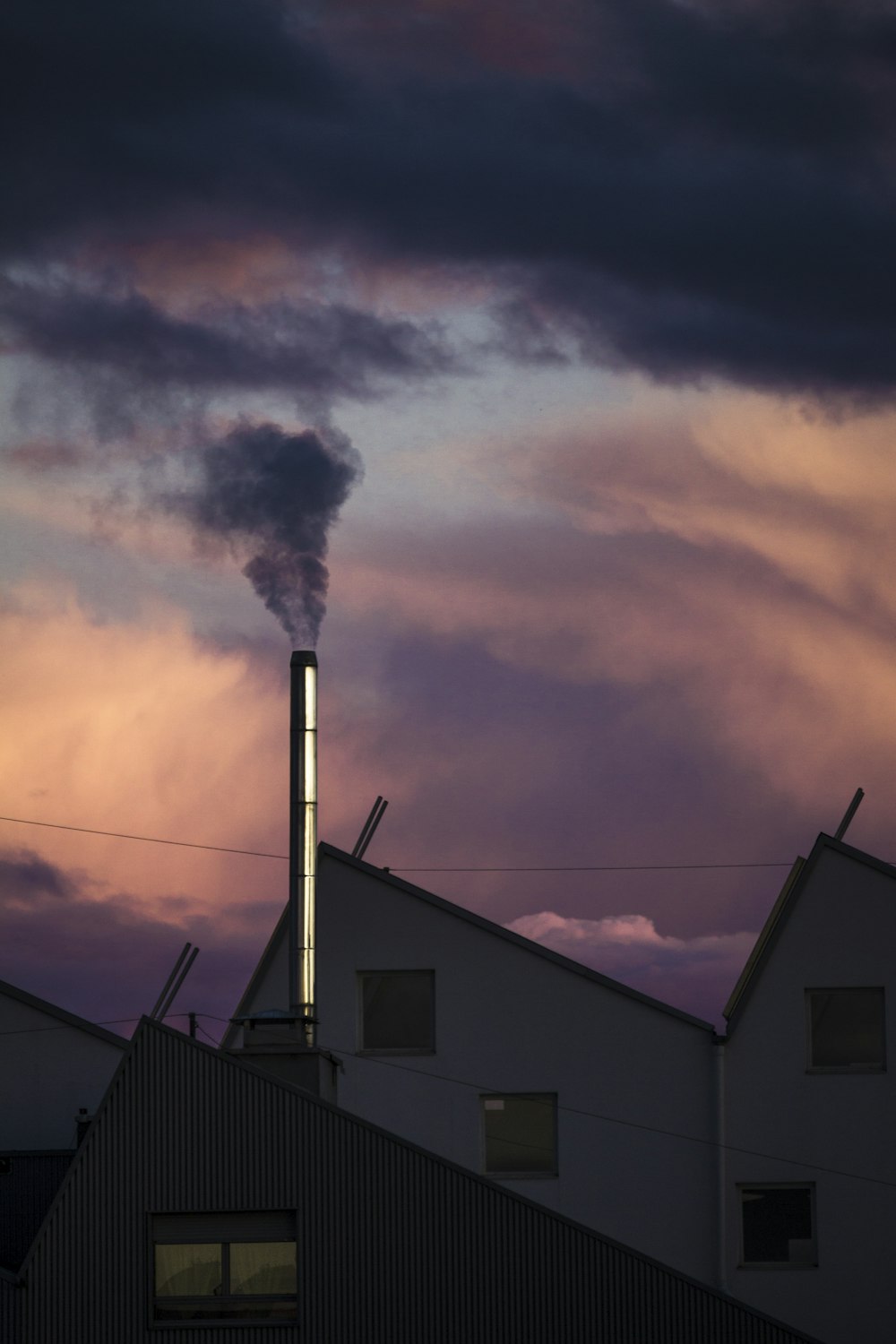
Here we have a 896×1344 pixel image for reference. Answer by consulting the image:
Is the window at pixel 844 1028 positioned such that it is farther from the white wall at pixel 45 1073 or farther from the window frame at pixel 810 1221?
the white wall at pixel 45 1073

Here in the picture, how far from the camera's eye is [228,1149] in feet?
87.6

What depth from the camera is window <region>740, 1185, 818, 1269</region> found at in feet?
113

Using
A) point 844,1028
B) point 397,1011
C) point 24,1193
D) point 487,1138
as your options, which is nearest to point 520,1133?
point 487,1138

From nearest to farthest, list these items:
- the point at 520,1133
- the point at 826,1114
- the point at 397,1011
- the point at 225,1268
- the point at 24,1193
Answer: the point at 225,1268
the point at 24,1193
the point at 826,1114
the point at 520,1133
the point at 397,1011

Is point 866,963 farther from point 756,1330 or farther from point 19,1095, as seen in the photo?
point 19,1095

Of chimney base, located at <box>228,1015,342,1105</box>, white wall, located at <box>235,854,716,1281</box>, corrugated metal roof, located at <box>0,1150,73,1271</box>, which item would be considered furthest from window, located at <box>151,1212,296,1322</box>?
white wall, located at <box>235,854,716,1281</box>

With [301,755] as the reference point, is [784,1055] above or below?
below

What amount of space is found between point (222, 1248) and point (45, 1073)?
40.5 feet

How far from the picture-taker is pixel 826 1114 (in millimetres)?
35000

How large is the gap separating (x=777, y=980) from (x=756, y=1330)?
10.7 meters

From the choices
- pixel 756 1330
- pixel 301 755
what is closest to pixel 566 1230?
pixel 756 1330

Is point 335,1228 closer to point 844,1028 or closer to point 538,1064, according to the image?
point 538,1064

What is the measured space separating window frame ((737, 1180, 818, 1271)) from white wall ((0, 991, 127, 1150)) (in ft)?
41.3

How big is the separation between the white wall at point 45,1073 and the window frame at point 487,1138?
7466 mm
